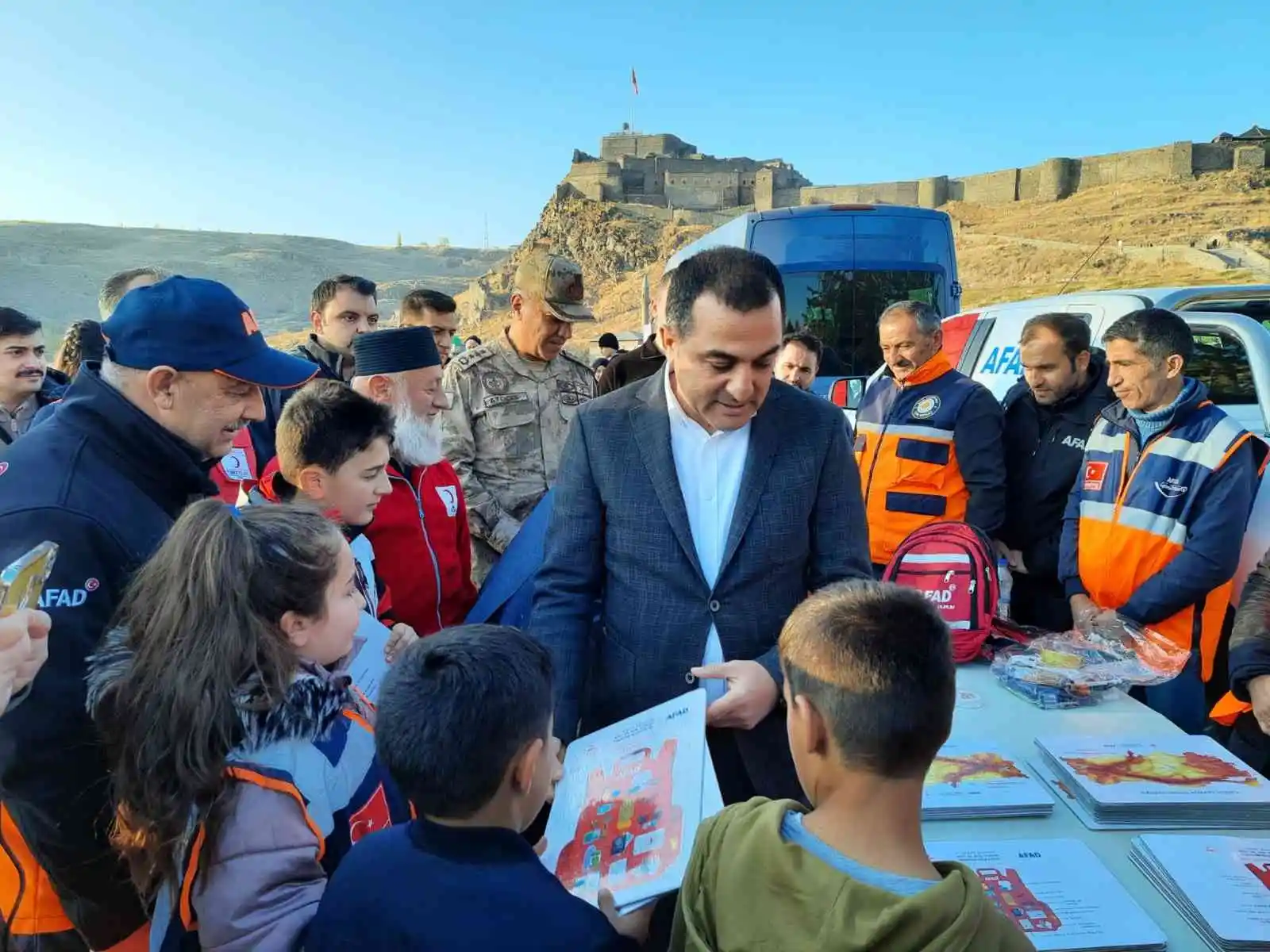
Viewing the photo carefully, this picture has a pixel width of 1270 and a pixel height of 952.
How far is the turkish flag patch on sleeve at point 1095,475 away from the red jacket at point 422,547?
270 centimetres

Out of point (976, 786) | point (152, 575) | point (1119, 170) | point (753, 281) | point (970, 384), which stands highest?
point (1119, 170)

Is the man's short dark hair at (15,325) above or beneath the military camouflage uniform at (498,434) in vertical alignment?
above

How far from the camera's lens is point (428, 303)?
5.54m

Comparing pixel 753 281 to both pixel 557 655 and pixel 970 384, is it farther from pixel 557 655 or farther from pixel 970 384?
pixel 970 384

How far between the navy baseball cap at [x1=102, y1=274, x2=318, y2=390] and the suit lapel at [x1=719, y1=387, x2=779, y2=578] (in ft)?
3.82

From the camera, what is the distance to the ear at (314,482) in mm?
2416

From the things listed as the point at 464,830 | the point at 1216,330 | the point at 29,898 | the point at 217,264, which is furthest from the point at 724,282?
the point at 217,264

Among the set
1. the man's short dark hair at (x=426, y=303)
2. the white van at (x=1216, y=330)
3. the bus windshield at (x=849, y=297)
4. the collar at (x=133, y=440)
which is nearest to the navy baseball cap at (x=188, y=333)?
the collar at (x=133, y=440)

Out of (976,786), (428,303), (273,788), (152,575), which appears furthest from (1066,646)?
(428,303)

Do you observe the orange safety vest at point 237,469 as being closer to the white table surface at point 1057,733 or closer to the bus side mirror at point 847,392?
the white table surface at point 1057,733

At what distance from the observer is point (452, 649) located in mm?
1382

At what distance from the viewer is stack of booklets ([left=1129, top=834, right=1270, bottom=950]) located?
141 cm

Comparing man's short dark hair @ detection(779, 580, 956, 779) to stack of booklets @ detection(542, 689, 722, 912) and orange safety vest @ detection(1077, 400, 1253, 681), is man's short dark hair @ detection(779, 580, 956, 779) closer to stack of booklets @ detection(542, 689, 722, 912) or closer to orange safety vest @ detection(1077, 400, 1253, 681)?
stack of booklets @ detection(542, 689, 722, 912)

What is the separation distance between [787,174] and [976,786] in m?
70.6
